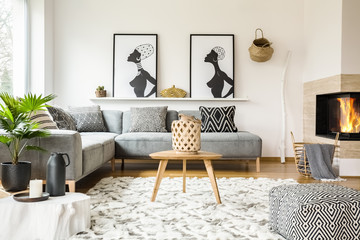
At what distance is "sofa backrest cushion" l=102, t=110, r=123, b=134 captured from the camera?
5.41 m

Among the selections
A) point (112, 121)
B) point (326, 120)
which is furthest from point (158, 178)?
point (326, 120)

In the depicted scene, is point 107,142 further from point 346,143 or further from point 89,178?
point 346,143

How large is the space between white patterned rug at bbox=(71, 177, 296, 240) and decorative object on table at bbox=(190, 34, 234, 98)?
2096 mm

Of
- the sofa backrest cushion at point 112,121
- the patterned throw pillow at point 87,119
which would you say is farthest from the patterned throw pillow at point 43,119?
the sofa backrest cushion at point 112,121

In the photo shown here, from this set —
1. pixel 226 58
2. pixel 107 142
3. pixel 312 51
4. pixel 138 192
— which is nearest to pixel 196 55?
pixel 226 58

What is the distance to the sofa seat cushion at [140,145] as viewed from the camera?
4.69 meters

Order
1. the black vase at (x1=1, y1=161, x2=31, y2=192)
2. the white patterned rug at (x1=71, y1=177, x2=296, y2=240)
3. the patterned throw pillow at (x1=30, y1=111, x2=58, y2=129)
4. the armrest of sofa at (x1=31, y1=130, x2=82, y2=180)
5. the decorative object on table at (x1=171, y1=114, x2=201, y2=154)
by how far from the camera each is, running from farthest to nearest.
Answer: the patterned throw pillow at (x1=30, y1=111, x2=58, y2=129), the decorative object on table at (x1=171, y1=114, x2=201, y2=154), the armrest of sofa at (x1=31, y1=130, x2=82, y2=180), the black vase at (x1=1, y1=161, x2=31, y2=192), the white patterned rug at (x1=71, y1=177, x2=296, y2=240)

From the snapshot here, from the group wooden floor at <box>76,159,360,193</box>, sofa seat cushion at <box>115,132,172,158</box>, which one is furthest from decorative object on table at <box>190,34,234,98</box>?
sofa seat cushion at <box>115,132,172,158</box>

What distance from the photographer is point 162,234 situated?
2.20 m

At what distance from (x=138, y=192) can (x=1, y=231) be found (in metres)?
1.43

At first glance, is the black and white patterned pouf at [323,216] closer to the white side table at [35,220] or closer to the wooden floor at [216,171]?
the white side table at [35,220]

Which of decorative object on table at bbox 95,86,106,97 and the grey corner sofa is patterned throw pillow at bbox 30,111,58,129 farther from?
decorative object on table at bbox 95,86,106,97

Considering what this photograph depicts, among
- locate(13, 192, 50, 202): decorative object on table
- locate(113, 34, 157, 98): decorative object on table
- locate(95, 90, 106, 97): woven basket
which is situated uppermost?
locate(113, 34, 157, 98): decorative object on table

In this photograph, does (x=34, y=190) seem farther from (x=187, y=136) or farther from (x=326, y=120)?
(x=326, y=120)
